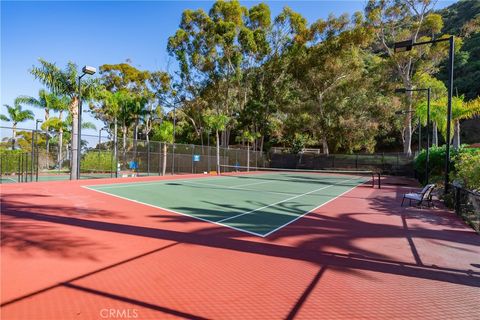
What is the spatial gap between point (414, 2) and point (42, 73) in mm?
40382

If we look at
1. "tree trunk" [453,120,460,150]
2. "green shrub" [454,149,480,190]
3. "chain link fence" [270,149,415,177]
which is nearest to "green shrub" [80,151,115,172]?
"green shrub" [454,149,480,190]

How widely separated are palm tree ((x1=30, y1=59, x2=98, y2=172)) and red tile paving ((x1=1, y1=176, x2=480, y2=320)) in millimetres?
19069

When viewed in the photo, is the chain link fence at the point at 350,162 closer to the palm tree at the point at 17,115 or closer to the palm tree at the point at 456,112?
the palm tree at the point at 456,112

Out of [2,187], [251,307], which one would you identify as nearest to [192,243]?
[251,307]

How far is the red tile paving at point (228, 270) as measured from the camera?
4.04m

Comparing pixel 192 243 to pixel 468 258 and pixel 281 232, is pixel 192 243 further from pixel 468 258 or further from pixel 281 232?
pixel 468 258

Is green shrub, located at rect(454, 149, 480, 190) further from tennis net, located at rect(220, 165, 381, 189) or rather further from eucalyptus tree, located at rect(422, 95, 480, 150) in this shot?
tennis net, located at rect(220, 165, 381, 189)

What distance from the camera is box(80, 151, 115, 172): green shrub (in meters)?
26.1

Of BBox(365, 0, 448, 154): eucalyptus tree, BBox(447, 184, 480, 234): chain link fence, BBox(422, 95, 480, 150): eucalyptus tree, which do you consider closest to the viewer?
BBox(447, 184, 480, 234): chain link fence

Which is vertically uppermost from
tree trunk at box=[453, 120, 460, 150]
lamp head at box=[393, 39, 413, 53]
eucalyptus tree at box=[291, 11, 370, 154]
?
eucalyptus tree at box=[291, 11, 370, 154]

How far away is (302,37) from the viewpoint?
1709 inches

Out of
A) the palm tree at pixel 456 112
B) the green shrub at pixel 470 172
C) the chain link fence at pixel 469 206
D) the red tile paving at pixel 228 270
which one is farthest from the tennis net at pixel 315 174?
the red tile paving at pixel 228 270

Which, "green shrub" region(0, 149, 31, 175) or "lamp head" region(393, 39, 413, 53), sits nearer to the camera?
"lamp head" region(393, 39, 413, 53)

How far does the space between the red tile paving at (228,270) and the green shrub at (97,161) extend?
58.1 feet
